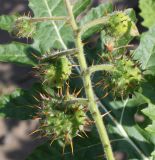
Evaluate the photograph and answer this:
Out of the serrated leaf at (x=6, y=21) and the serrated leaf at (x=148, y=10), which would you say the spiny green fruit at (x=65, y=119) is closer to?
the serrated leaf at (x=6, y=21)

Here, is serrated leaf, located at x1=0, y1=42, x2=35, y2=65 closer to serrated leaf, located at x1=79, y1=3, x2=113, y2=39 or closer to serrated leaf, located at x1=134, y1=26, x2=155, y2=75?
serrated leaf, located at x1=79, y1=3, x2=113, y2=39

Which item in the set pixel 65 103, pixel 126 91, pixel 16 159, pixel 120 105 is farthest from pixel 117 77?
pixel 16 159

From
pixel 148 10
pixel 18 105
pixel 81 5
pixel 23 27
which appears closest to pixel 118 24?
pixel 23 27

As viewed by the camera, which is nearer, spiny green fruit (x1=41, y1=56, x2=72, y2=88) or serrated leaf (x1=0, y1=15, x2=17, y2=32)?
spiny green fruit (x1=41, y1=56, x2=72, y2=88)

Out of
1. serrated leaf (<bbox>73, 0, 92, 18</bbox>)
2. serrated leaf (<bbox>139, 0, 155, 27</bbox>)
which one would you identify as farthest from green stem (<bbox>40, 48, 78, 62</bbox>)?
serrated leaf (<bbox>139, 0, 155, 27</bbox>)

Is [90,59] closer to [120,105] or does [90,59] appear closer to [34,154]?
[120,105]
